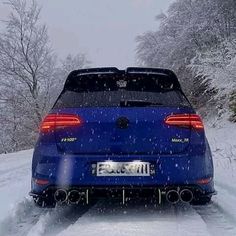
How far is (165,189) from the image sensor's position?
4.30 meters

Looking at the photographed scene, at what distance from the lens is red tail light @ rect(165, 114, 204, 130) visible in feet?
14.2

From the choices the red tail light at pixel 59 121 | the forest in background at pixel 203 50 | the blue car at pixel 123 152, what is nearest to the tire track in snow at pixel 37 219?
the blue car at pixel 123 152

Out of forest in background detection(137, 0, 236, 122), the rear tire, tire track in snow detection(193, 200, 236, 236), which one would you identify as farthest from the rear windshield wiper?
forest in background detection(137, 0, 236, 122)

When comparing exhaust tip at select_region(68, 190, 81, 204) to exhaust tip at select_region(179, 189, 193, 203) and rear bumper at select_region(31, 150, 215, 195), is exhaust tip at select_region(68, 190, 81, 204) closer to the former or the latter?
rear bumper at select_region(31, 150, 215, 195)

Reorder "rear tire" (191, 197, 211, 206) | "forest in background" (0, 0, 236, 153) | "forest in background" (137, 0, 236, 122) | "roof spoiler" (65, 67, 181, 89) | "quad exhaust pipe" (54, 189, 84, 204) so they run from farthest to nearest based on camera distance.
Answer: "forest in background" (0, 0, 236, 153)
"forest in background" (137, 0, 236, 122)
"roof spoiler" (65, 67, 181, 89)
"rear tire" (191, 197, 211, 206)
"quad exhaust pipe" (54, 189, 84, 204)

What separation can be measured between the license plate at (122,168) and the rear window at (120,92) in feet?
1.82

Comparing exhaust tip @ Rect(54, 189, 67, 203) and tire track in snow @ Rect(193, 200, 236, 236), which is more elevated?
exhaust tip @ Rect(54, 189, 67, 203)

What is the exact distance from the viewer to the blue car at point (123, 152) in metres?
4.27

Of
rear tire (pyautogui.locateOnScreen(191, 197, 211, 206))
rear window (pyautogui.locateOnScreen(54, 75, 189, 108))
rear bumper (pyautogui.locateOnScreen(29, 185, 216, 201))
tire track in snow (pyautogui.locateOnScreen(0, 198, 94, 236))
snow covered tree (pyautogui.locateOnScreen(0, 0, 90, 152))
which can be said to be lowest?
tire track in snow (pyautogui.locateOnScreen(0, 198, 94, 236))

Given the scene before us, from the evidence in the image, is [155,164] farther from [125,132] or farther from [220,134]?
[220,134]

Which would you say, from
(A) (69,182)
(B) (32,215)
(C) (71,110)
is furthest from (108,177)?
(B) (32,215)

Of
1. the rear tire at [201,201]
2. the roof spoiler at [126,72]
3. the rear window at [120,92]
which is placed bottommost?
the rear tire at [201,201]

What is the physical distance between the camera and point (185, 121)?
4.36 metres

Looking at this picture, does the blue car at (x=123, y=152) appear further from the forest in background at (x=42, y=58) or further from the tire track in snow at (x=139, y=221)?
the forest in background at (x=42, y=58)
